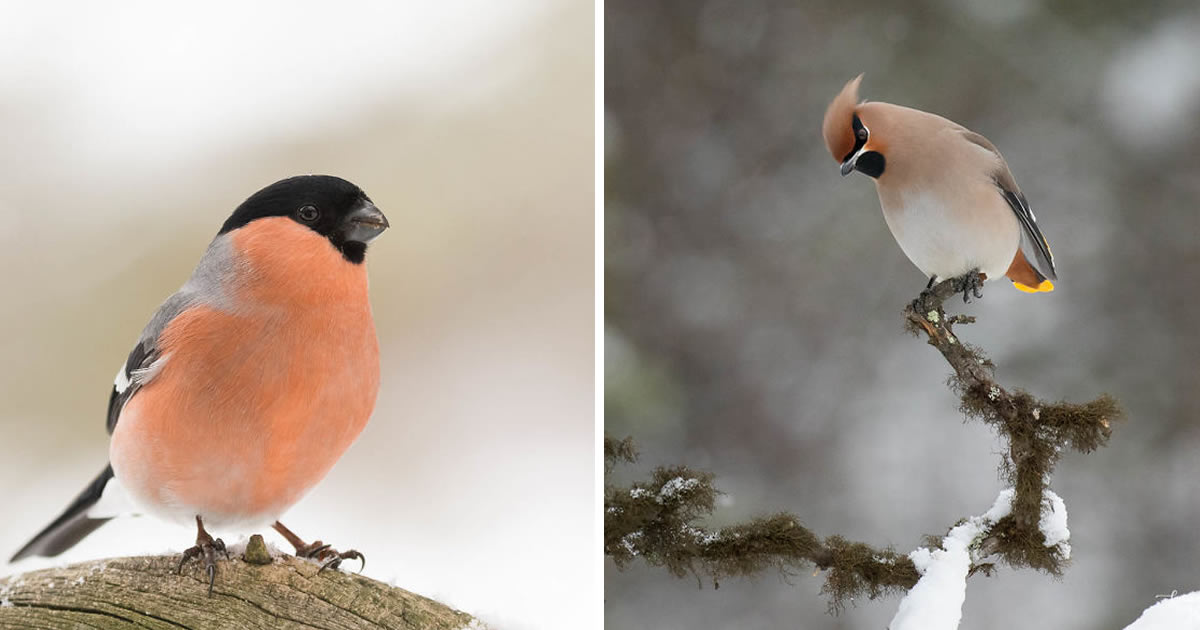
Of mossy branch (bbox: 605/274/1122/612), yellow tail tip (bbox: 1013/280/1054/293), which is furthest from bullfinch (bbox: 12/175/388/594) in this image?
yellow tail tip (bbox: 1013/280/1054/293)

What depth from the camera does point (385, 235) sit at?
153 centimetres

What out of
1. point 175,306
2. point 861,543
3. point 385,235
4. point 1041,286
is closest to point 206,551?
point 175,306

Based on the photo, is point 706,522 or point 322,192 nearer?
point 322,192

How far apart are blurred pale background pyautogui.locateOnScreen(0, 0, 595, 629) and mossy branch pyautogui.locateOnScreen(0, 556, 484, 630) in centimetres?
13

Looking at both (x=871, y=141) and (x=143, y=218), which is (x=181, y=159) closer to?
(x=143, y=218)

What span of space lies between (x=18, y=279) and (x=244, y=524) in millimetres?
425

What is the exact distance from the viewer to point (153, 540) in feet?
4.34

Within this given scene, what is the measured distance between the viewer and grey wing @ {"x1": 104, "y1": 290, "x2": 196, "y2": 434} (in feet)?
3.81

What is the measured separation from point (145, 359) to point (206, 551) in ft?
0.75

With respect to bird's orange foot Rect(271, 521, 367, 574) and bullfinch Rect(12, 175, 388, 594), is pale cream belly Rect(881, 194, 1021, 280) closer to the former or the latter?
bullfinch Rect(12, 175, 388, 594)

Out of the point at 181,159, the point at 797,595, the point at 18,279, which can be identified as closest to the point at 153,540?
the point at 18,279

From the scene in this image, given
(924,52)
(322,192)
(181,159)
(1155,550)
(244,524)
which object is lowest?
(244,524)

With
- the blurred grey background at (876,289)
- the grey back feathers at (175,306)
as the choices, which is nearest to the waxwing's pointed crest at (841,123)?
the blurred grey background at (876,289)

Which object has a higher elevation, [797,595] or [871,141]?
[871,141]
